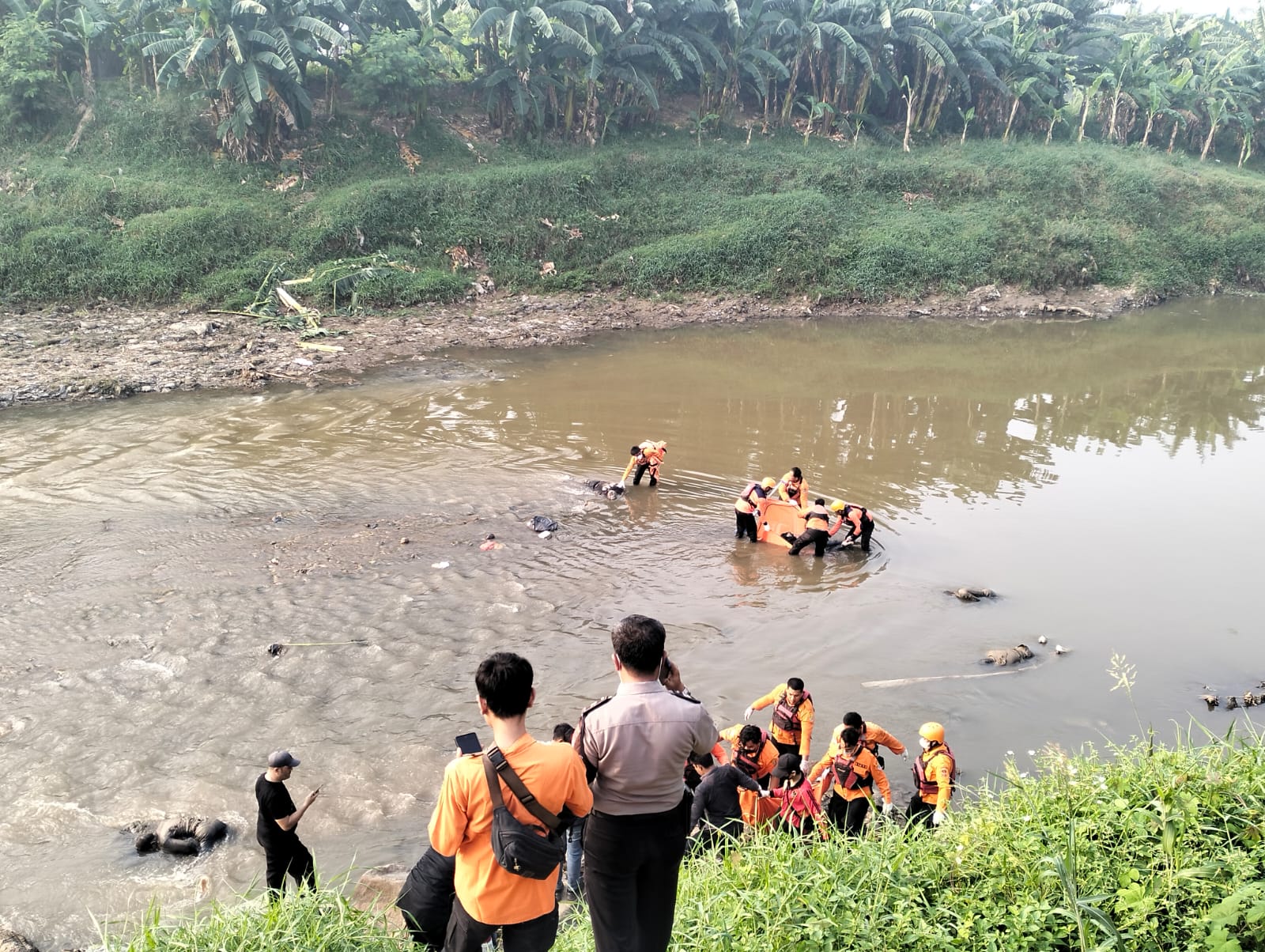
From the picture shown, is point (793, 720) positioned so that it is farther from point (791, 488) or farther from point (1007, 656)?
point (791, 488)

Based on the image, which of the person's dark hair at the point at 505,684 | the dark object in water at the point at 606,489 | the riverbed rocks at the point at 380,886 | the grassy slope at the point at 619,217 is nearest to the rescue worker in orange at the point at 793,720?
the riverbed rocks at the point at 380,886

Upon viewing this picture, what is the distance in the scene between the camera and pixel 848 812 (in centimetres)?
592

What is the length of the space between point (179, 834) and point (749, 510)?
723 cm

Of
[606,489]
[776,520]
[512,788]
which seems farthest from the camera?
[606,489]

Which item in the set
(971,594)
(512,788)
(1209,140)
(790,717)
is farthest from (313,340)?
(1209,140)

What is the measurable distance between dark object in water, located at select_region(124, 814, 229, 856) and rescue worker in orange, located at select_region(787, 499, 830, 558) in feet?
23.2

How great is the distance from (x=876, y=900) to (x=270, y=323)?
20.0m

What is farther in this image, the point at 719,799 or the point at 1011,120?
the point at 1011,120

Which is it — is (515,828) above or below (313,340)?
above

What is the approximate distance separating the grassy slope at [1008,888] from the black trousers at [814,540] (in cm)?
642

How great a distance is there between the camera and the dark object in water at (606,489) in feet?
41.0

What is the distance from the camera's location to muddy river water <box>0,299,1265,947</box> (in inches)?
263

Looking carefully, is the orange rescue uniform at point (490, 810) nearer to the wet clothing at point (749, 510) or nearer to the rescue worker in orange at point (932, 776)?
the rescue worker in orange at point (932, 776)

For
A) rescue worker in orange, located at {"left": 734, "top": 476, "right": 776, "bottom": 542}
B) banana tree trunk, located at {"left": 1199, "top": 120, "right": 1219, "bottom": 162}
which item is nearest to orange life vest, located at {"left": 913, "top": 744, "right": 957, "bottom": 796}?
rescue worker in orange, located at {"left": 734, "top": 476, "right": 776, "bottom": 542}
